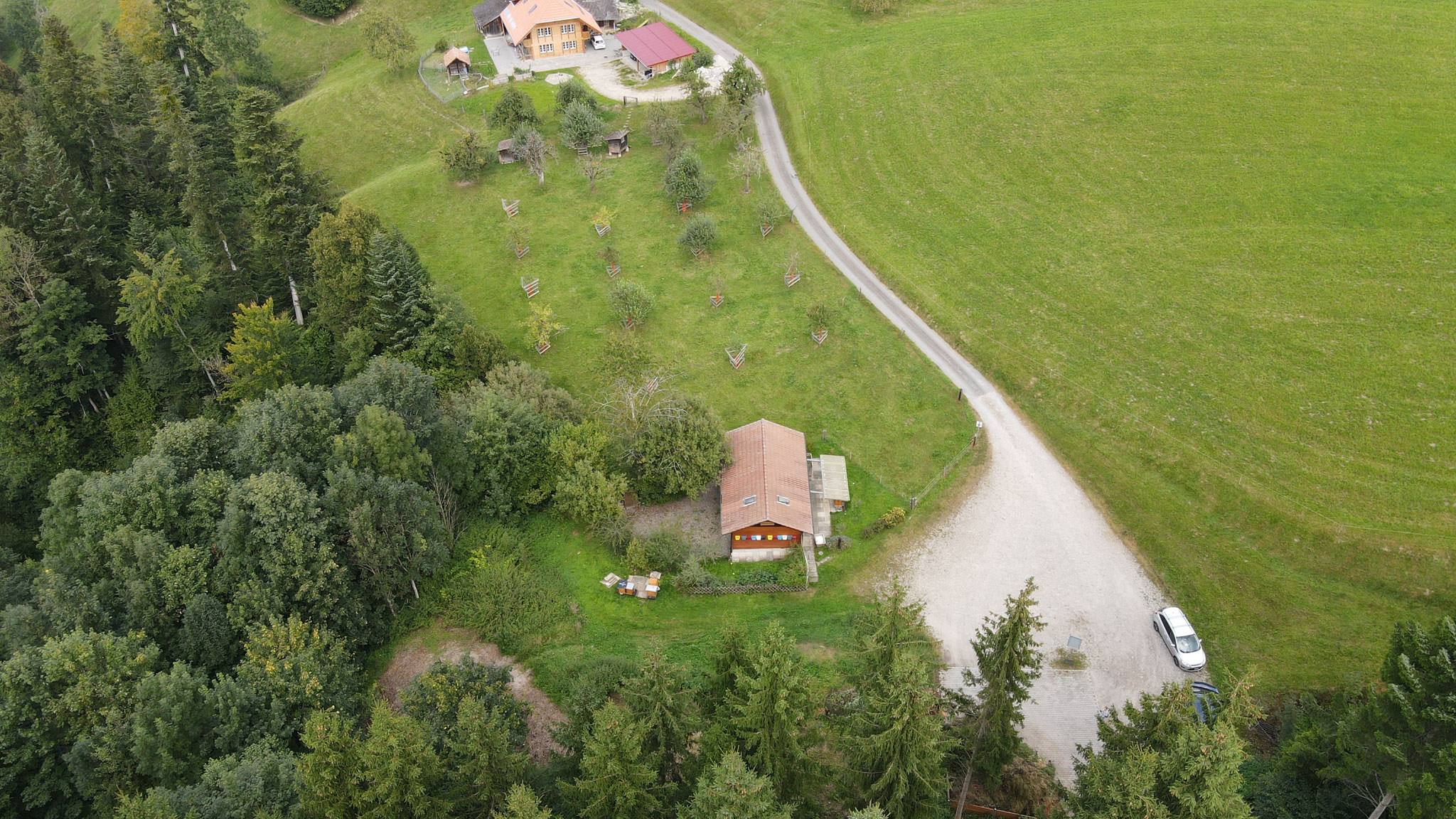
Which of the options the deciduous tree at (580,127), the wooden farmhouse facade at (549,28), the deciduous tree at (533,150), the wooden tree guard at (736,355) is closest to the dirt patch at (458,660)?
the wooden tree guard at (736,355)

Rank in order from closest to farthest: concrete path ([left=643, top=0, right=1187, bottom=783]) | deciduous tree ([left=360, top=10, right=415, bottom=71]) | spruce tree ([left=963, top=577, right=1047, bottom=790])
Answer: spruce tree ([left=963, top=577, right=1047, bottom=790]) → concrete path ([left=643, top=0, right=1187, bottom=783]) → deciduous tree ([left=360, top=10, right=415, bottom=71])

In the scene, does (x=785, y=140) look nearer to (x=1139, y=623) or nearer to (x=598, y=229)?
(x=598, y=229)

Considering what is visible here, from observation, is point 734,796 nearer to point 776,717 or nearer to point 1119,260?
point 776,717

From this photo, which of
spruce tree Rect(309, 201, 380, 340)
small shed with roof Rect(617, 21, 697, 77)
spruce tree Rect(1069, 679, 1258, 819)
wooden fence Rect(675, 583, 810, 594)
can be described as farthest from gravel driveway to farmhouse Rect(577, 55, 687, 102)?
spruce tree Rect(1069, 679, 1258, 819)

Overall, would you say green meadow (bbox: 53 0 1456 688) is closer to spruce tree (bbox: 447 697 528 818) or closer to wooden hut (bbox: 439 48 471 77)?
wooden hut (bbox: 439 48 471 77)

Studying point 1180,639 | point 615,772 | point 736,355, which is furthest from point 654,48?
point 615,772

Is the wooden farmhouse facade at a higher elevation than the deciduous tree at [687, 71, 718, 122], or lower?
higher

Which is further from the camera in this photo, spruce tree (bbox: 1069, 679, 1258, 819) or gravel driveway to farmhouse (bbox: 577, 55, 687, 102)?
gravel driveway to farmhouse (bbox: 577, 55, 687, 102)
